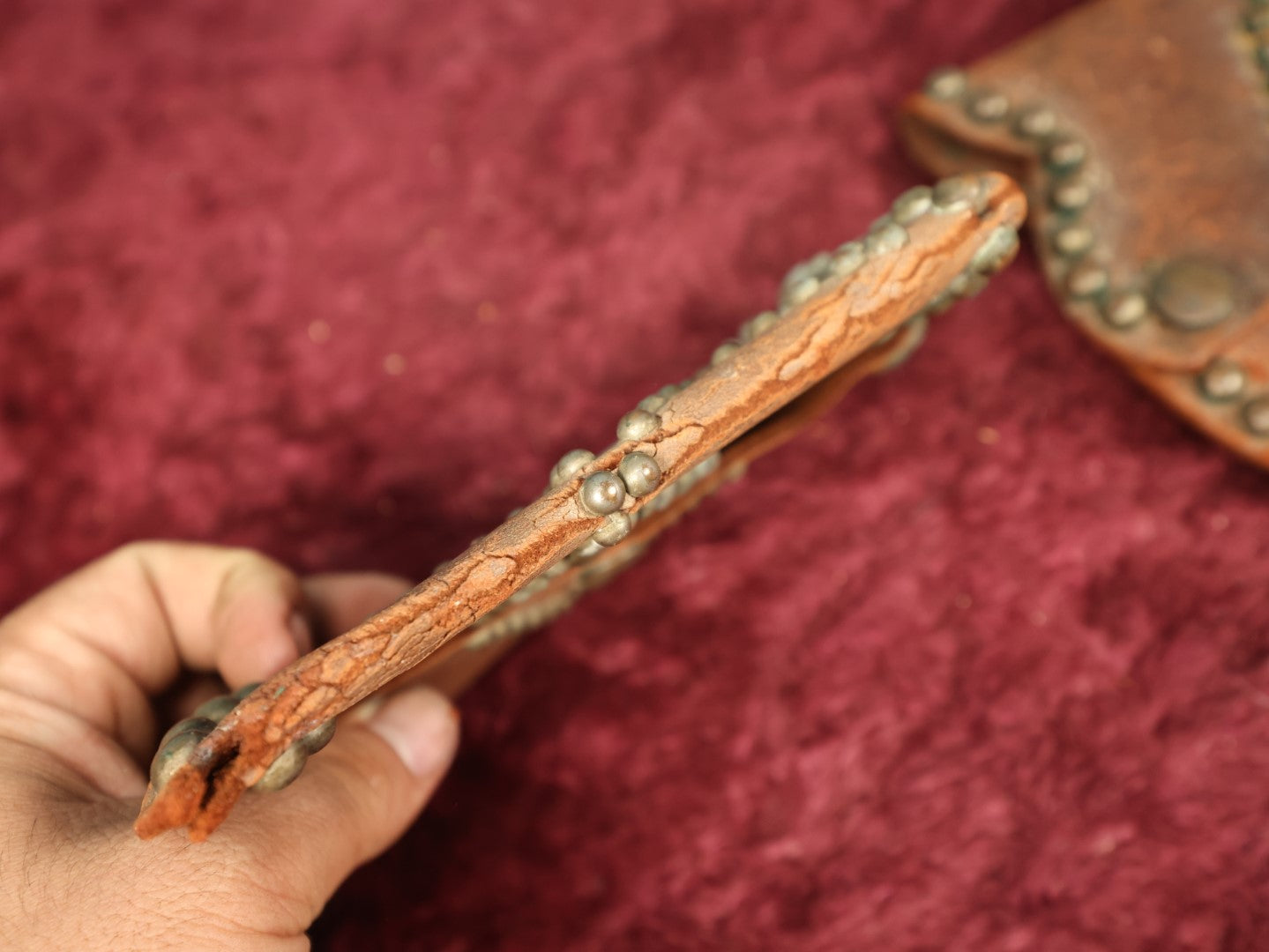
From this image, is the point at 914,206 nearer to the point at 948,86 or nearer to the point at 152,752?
the point at 948,86

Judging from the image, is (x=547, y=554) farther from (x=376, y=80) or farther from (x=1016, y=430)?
(x=376, y=80)

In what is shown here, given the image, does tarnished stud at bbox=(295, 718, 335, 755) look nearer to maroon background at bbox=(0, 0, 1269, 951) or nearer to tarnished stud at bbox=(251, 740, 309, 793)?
tarnished stud at bbox=(251, 740, 309, 793)

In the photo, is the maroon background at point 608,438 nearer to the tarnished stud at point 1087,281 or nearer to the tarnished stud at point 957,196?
the tarnished stud at point 1087,281

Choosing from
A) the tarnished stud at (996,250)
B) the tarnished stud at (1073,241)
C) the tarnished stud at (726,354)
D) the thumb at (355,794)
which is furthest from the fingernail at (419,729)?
the tarnished stud at (1073,241)

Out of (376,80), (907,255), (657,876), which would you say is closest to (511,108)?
(376,80)

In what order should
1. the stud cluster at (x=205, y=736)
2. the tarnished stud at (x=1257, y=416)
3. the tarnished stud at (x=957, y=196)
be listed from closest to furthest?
1. the stud cluster at (x=205, y=736)
2. the tarnished stud at (x=957, y=196)
3. the tarnished stud at (x=1257, y=416)

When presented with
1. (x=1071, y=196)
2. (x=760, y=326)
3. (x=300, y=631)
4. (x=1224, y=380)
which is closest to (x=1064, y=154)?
(x=1071, y=196)
